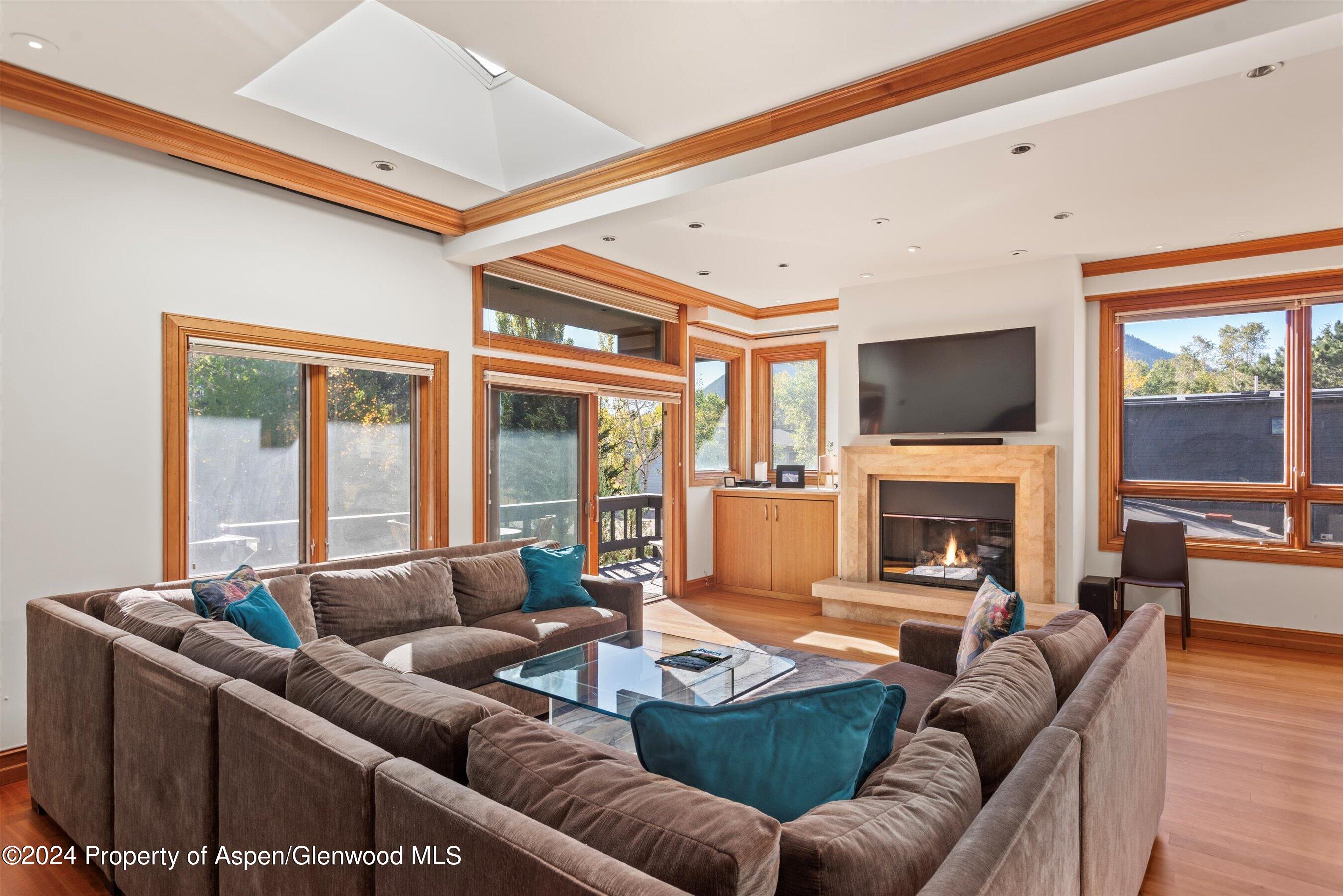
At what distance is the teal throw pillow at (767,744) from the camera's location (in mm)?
1258

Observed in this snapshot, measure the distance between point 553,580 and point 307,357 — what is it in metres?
1.79

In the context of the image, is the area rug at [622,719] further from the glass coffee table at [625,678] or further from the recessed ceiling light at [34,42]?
the recessed ceiling light at [34,42]

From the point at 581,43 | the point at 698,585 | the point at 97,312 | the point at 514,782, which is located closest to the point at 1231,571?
the point at 698,585

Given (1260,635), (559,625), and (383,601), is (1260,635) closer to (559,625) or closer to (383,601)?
(559,625)

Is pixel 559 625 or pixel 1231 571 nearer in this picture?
pixel 559 625

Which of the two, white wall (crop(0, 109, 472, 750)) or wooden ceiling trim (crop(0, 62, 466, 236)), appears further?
white wall (crop(0, 109, 472, 750))

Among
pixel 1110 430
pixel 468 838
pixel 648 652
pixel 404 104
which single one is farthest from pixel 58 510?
pixel 1110 430

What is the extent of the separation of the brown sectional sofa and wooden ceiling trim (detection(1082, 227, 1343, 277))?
370 cm

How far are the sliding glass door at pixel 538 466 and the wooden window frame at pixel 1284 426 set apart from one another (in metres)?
3.96

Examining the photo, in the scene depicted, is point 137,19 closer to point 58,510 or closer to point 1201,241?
point 58,510

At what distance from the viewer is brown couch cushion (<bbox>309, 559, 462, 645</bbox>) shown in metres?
3.24

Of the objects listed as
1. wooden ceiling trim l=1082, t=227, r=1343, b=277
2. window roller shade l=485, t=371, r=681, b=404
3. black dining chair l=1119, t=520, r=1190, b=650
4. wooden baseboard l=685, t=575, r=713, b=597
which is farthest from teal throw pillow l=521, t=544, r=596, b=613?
wooden ceiling trim l=1082, t=227, r=1343, b=277

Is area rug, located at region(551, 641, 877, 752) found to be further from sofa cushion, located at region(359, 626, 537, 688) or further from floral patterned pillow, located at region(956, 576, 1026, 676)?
floral patterned pillow, located at region(956, 576, 1026, 676)

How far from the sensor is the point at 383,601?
336 centimetres
